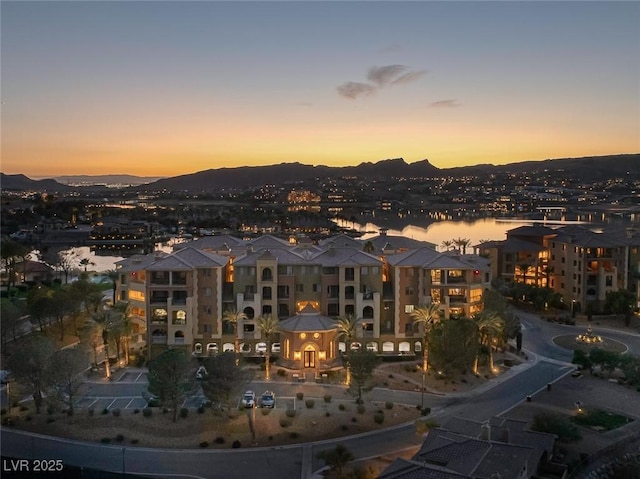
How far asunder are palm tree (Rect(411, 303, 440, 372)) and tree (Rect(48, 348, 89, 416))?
11.7 metres

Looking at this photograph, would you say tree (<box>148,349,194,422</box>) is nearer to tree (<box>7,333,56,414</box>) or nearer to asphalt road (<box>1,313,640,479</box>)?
asphalt road (<box>1,313,640,479</box>)

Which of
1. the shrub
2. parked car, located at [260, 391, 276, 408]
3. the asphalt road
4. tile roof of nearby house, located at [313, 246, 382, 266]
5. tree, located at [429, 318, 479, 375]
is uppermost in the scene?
tile roof of nearby house, located at [313, 246, 382, 266]

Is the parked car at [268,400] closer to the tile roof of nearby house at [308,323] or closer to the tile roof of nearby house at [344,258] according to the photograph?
the tile roof of nearby house at [308,323]

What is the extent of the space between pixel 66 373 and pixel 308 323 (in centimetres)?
854

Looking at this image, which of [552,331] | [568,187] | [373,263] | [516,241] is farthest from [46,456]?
[568,187]

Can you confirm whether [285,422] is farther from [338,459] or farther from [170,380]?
[170,380]

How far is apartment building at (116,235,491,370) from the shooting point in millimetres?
23781

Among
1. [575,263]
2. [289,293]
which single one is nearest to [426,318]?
[289,293]

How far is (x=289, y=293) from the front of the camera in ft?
82.0

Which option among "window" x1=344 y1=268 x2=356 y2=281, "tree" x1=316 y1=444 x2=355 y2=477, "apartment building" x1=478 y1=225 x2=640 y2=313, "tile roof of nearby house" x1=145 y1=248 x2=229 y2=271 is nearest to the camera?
"tree" x1=316 y1=444 x2=355 y2=477

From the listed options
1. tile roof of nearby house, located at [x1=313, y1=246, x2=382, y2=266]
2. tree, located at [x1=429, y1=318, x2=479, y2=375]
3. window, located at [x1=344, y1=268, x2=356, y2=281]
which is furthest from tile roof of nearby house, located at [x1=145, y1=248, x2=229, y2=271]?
tree, located at [x1=429, y1=318, x2=479, y2=375]

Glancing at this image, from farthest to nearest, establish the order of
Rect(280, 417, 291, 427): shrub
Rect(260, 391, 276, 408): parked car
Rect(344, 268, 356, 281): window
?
Rect(344, 268, 356, 281): window < Rect(260, 391, 276, 408): parked car < Rect(280, 417, 291, 427): shrub

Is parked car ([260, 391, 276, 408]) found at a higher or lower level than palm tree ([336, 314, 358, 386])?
lower

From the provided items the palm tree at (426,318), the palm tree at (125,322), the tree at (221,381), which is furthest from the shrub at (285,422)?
the palm tree at (125,322)
